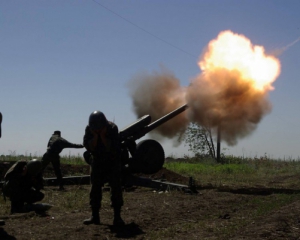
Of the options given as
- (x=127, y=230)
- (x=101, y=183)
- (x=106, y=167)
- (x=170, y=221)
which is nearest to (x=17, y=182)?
(x=101, y=183)

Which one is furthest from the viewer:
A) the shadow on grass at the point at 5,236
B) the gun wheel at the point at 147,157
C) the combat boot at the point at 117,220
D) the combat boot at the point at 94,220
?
the gun wheel at the point at 147,157

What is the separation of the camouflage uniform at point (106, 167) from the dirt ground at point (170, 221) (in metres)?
0.44

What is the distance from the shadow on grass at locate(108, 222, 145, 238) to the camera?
25.0 ft

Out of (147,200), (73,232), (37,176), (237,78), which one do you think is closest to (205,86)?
(237,78)

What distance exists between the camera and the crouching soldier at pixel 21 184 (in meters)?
9.98

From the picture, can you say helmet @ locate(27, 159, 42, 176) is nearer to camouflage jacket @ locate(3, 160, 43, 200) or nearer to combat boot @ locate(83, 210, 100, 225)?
camouflage jacket @ locate(3, 160, 43, 200)

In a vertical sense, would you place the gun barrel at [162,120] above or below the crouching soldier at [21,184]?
above

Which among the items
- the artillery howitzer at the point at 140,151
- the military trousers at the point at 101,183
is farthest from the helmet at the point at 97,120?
the artillery howitzer at the point at 140,151

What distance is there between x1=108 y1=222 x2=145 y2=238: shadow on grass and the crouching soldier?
2558mm

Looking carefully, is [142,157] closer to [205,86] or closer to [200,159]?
[205,86]

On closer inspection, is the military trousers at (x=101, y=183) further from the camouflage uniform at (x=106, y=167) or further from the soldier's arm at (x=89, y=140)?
the soldier's arm at (x=89, y=140)

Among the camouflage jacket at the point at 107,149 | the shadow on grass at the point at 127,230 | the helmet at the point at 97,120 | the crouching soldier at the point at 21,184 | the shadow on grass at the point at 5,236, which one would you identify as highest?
the helmet at the point at 97,120

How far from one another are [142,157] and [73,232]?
7443mm

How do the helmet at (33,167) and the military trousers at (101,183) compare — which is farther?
the helmet at (33,167)
